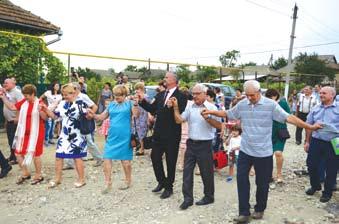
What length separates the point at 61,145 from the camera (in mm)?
6309

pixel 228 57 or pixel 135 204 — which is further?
pixel 228 57

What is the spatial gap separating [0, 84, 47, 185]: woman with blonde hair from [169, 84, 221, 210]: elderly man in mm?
2604

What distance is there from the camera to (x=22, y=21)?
13.9 metres

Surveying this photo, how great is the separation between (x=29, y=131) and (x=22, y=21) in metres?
8.67

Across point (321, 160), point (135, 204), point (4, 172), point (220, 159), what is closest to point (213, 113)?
point (135, 204)

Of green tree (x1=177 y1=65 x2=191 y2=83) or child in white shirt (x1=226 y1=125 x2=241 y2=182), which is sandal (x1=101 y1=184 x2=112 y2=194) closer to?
child in white shirt (x1=226 y1=125 x2=241 y2=182)

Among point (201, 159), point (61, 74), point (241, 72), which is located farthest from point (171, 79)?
point (241, 72)

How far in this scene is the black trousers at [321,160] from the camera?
19.5 ft

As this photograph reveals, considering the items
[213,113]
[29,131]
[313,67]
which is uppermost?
[313,67]

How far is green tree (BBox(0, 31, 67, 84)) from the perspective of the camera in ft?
37.6

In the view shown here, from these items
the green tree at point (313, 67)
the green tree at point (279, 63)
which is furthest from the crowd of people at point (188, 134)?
the green tree at point (279, 63)

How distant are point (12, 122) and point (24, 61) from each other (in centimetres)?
469

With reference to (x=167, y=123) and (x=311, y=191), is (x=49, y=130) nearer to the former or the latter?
(x=167, y=123)

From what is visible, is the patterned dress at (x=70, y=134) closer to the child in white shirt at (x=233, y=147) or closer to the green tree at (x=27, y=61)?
the child in white shirt at (x=233, y=147)
